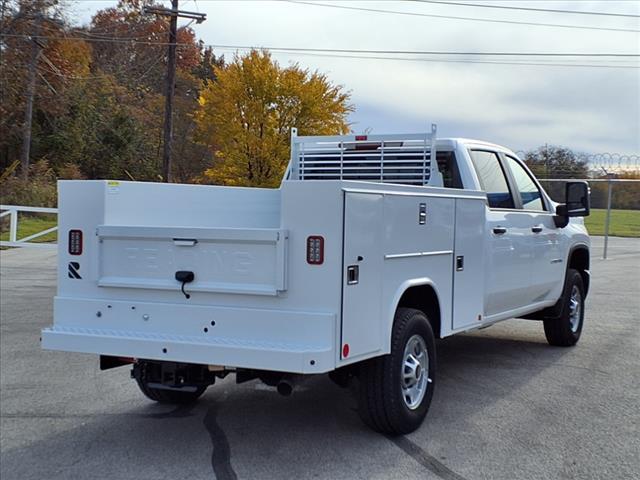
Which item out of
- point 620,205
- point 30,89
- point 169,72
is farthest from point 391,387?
point 30,89

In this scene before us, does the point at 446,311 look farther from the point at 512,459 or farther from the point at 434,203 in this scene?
the point at 512,459

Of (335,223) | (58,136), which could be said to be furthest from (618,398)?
(58,136)

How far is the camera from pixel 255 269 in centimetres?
470

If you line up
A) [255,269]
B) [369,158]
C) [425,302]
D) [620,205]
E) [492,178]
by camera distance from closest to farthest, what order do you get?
[255,269] → [425,302] → [492,178] → [369,158] → [620,205]

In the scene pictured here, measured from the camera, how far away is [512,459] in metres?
5.02

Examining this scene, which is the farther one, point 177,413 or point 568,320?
point 568,320

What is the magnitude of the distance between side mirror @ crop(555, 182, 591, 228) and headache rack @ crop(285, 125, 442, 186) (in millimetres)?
2078

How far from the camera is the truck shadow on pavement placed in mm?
4887

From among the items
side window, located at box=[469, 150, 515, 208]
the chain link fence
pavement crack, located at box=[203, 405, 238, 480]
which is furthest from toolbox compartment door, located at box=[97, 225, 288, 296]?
the chain link fence

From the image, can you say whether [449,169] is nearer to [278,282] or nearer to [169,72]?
[278,282]

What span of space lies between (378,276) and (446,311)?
126cm

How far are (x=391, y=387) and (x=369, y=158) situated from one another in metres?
2.86

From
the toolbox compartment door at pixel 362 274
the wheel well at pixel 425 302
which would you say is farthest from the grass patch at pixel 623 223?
the toolbox compartment door at pixel 362 274

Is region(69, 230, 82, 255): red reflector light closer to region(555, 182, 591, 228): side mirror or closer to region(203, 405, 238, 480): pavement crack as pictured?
region(203, 405, 238, 480): pavement crack
